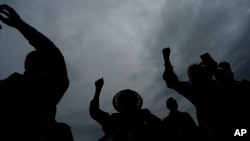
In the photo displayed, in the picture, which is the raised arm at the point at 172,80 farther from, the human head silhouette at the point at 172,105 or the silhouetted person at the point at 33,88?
the silhouetted person at the point at 33,88

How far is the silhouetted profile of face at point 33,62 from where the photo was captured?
281 cm

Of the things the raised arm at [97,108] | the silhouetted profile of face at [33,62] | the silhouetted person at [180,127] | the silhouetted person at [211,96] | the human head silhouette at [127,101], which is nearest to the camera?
the silhouetted profile of face at [33,62]

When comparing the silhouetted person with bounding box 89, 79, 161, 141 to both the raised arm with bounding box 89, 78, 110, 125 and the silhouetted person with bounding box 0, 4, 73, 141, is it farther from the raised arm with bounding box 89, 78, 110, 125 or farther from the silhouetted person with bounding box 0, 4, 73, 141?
the silhouetted person with bounding box 0, 4, 73, 141

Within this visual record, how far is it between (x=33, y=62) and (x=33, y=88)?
491 mm

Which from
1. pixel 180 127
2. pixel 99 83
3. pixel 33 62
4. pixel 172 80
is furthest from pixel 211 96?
pixel 33 62

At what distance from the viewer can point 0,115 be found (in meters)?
2.23

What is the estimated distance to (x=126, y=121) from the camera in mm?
4770

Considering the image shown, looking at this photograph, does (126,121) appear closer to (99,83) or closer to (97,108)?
(97,108)

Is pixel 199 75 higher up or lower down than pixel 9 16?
higher up

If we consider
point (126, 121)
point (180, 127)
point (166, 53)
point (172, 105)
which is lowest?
point (126, 121)

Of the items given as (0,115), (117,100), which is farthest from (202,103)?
(0,115)

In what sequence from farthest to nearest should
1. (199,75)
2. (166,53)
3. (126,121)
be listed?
(166,53)
(199,75)
(126,121)

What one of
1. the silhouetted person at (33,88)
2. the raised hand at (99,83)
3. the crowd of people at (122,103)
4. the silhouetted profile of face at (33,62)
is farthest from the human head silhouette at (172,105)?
the silhouetted profile of face at (33,62)

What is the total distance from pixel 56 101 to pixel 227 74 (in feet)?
13.0
